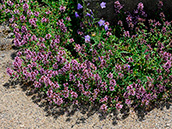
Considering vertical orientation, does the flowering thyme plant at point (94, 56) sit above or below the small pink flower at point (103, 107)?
above

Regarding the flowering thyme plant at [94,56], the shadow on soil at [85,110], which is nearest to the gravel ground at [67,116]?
the shadow on soil at [85,110]

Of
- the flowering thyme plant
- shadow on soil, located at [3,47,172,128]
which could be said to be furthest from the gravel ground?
the flowering thyme plant

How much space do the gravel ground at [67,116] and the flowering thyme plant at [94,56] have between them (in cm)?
15

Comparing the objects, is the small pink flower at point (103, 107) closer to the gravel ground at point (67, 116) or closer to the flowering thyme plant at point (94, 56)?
the flowering thyme plant at point (94, 56)

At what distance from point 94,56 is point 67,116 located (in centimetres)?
114

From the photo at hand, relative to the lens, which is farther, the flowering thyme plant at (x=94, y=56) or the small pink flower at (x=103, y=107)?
the flowering thyme plant at (x=94, y=56)

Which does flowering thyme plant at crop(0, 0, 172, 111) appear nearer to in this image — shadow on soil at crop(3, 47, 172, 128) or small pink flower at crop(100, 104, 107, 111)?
small pink flower at crop(100, 104, 107, 111)

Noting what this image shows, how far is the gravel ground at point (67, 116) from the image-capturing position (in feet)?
12.9

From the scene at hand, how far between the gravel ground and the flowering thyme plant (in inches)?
6.0

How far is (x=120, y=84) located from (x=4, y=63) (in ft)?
7.32

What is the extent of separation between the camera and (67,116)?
4.09 m

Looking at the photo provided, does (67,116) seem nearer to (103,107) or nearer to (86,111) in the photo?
(86,111)

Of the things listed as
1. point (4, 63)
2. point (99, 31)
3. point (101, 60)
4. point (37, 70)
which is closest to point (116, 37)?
point (99, 31)

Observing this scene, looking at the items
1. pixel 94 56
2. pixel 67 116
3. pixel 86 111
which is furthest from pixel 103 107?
pixel 94 56
